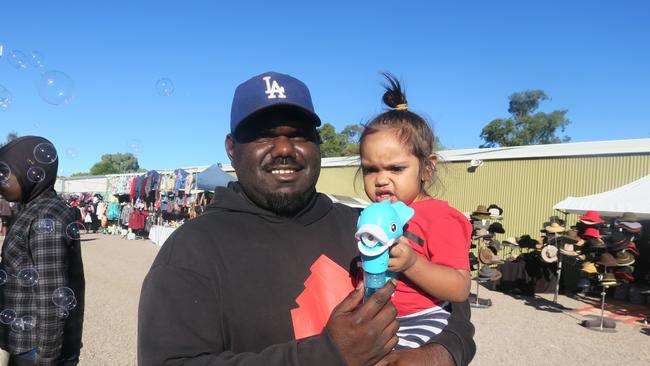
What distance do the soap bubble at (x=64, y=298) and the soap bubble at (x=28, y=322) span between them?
16cm

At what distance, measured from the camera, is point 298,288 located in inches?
60.5

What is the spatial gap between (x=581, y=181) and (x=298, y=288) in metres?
14.8

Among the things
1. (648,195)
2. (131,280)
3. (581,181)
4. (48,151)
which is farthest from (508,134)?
(48,151)

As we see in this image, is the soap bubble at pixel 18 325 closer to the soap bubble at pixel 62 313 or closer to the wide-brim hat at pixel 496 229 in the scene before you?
the soap bubble at pixel 62 313

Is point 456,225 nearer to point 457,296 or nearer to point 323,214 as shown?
point 457,296

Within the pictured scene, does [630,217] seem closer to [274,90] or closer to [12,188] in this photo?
[274,90]

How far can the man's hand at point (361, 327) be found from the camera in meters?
1.21

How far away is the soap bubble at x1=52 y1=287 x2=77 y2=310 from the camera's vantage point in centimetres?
301

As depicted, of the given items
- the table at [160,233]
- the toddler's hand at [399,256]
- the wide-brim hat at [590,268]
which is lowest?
the table at [160,233]

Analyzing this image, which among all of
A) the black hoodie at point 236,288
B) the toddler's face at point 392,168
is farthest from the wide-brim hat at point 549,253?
the black hoodie at point 236,288

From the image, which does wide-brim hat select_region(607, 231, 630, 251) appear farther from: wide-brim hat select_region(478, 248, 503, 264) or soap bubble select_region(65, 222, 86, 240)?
soap bubble select_region(65, 222, 86, 240)

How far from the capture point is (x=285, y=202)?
1.67 m

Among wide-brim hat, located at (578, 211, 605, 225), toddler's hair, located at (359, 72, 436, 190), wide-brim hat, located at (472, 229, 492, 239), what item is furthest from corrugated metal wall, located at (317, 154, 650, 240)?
toddler's hair, located at (359, 72, 436, 190)

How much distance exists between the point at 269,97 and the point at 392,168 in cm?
87
